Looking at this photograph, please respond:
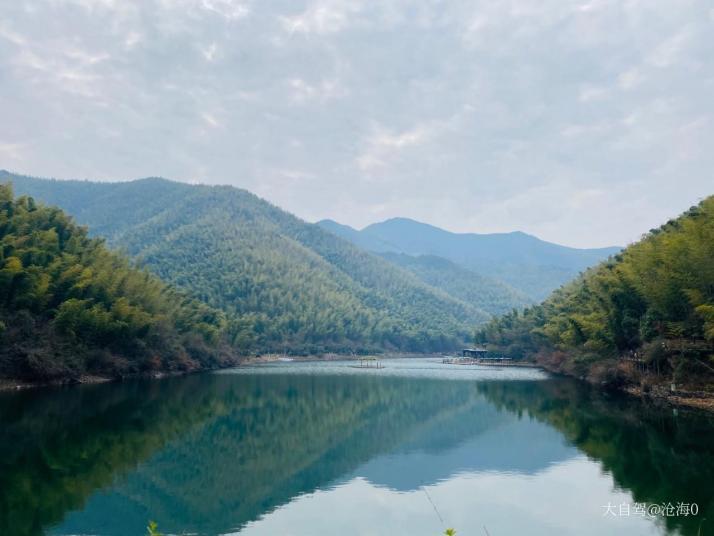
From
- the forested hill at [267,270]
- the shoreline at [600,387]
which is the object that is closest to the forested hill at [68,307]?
the shoreline at [600,387]

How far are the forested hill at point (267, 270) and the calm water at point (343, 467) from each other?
4850 cm

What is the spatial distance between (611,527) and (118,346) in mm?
36317

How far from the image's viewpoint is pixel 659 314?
95.3ft

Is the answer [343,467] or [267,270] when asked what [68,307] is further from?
[267,270]

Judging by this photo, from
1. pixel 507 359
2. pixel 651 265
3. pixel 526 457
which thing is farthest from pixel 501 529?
pixel 507 359

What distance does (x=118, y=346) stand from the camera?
41.7 meters

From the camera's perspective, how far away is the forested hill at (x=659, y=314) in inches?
989

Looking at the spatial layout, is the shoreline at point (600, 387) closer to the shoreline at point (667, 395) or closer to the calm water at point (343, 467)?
the shoreline at point (667, 395)

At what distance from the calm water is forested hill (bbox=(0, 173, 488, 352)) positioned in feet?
159

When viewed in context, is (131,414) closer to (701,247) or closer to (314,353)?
(701,247)

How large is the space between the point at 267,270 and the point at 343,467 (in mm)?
89077

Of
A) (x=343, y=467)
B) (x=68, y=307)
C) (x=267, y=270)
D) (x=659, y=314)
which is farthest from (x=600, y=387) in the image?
(x=267, y=270)

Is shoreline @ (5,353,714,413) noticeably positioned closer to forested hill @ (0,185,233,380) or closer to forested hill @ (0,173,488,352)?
forested hill @ (0,185,233,380)

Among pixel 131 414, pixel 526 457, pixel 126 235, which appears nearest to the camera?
pixel 526 457
